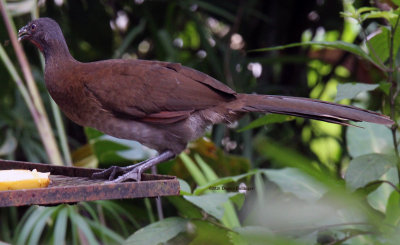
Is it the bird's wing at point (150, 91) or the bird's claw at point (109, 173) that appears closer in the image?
the bird's claw at point (109, 173)

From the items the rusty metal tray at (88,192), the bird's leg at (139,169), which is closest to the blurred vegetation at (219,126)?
the bird's leg at (139,169)

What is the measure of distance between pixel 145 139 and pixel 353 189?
2.03 feet

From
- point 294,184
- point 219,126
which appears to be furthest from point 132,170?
point 219,126

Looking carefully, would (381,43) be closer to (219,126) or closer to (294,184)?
(294,184)

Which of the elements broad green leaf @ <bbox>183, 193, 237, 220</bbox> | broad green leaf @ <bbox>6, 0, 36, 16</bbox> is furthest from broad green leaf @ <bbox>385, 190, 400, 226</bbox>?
broad green leaf @ <bbox>6, 0, 36, 16</bbox>

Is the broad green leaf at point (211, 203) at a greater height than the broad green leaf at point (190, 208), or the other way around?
the broad green leaf at point (211, 203)

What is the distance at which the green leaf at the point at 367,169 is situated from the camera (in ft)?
5.64

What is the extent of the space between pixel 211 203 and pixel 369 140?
2.45 feet

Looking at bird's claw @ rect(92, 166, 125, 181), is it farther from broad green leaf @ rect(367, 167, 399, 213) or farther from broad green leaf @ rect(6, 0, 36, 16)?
broad green leaf @ rect(6, 0, 36, 16)

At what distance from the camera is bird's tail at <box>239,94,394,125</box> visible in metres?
1.51

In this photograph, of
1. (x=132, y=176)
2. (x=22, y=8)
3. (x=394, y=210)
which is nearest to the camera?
(x=132, y=176)

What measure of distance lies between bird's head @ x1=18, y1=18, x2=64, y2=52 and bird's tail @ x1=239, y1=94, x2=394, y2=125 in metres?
0.60

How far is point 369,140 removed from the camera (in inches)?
87.2

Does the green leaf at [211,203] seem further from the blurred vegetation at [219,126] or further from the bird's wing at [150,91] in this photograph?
the bird's wing at [150,91]
